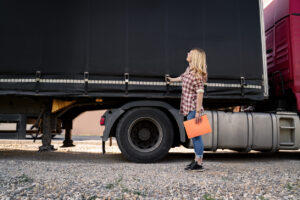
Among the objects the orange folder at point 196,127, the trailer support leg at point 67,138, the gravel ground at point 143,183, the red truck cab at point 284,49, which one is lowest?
the gravel ground at point 143,183

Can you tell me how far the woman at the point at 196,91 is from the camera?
145 inches

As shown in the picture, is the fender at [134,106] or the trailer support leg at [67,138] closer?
the fender at [134,106]

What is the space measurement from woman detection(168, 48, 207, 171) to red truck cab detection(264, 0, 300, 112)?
2466 millimetres

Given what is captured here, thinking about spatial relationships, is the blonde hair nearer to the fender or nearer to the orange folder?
the orange folder

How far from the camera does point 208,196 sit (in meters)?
2.46

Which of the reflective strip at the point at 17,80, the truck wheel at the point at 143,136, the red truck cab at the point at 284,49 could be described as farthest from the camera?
the red truck cab at the point at 284,49

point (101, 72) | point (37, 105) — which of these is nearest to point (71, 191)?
point (101, 72)

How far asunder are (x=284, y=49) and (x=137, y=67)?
3.25m

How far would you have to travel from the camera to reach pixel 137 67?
15.0 ft

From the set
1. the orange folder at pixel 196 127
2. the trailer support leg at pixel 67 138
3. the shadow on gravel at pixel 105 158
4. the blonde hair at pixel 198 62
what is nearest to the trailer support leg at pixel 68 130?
the trailer support leg at pixel 67 138

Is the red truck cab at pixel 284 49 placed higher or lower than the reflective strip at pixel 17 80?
higher

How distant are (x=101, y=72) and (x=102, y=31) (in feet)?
2.55

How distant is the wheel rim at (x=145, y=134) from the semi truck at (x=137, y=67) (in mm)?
19

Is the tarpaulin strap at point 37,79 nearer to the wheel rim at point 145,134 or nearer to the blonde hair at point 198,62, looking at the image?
the wheel rim at point 145,134
